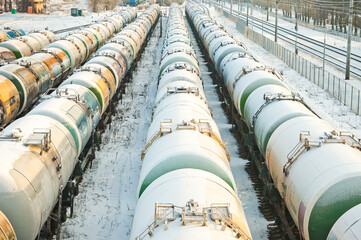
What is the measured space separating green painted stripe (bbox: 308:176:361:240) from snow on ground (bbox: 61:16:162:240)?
7.09 metres

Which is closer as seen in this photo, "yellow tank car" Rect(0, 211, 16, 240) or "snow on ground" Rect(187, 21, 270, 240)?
"yellow tank car" Rect(0, 211, 16, 240)

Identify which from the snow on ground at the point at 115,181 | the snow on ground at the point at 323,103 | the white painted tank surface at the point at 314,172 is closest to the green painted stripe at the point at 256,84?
the white painted tank surface at the point at 314,172

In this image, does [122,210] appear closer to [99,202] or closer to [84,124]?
[99,202]

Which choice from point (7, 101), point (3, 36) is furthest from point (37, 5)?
point (7, 101)

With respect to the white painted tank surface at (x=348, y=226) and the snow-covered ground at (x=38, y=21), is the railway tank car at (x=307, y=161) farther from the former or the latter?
the snow-covered ground at (x=38, y=21)

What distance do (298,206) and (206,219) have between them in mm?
3866

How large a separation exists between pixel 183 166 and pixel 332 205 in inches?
139

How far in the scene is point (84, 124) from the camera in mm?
17469

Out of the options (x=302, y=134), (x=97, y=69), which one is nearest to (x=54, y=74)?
(x=97, y=69)

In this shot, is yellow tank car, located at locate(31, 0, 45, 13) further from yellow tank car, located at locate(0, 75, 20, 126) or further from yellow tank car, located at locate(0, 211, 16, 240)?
yellow tank car, located at locate(0, 211, 16, 240)

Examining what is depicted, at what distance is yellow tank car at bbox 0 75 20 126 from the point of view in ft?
66.3

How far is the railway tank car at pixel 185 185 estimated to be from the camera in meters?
8.62

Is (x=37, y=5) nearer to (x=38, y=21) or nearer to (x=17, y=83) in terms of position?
(x=38, y=21)

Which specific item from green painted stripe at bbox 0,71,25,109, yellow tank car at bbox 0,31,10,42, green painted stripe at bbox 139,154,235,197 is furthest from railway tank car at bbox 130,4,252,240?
yellow tank car at bbox 0,31,10,42
